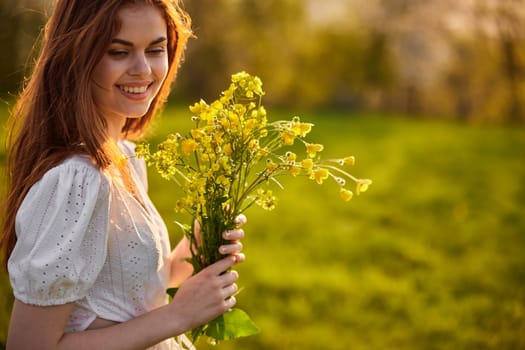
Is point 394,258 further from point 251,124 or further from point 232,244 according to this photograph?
point 251,124

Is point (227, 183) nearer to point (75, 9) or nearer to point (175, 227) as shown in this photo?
point (75, 9)

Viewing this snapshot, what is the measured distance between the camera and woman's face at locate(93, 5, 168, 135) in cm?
169

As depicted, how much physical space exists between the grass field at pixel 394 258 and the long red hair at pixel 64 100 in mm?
1897

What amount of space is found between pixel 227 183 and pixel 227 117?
0.19 m

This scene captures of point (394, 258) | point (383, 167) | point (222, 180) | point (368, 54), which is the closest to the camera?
point (222, 180)

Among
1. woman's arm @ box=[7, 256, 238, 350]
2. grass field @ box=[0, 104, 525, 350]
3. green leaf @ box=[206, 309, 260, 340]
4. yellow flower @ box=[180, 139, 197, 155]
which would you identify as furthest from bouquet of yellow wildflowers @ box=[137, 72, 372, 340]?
grass field @ box=[0, 104, 525, 350]

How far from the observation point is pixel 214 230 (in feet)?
5.74

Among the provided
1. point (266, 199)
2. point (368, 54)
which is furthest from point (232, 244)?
point (368, 54)

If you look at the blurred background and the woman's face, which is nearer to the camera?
the woman's face

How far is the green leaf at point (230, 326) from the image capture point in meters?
1.81

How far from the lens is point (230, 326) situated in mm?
1817

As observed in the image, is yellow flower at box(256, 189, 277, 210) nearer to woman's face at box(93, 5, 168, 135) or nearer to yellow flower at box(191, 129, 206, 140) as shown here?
yellow flower at box(191, 129, 206, 140)

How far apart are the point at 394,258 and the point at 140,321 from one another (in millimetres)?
3921

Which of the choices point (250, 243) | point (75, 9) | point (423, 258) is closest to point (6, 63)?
point (250, 243)
